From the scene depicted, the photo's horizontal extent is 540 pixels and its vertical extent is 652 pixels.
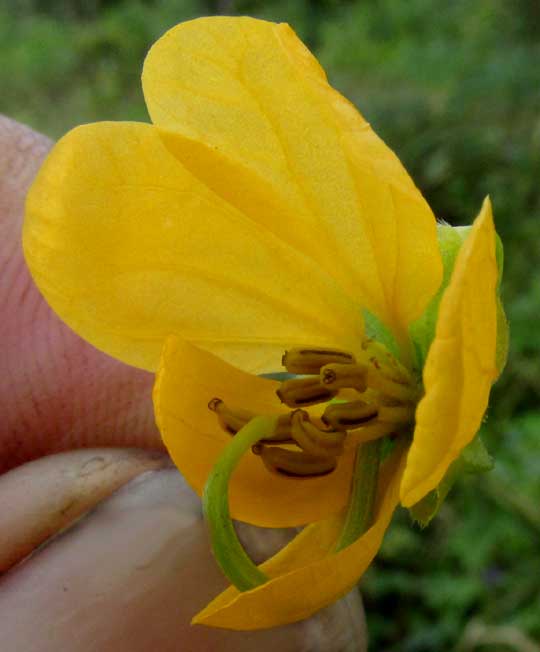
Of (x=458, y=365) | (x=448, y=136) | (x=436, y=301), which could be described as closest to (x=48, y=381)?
(x=436, y=301)

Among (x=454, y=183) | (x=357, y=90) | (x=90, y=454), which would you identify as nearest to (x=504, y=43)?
(x=357, y=90)

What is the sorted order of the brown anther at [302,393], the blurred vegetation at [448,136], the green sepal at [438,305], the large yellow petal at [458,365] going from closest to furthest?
the large yellow petal at [458,365], the green sepal at [438,305], the brown anther at [302,393], the blurred vegetation at [448,136]

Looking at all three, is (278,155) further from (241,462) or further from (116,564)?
(116,564)

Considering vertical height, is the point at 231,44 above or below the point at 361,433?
above

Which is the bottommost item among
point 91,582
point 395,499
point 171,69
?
point 91,582

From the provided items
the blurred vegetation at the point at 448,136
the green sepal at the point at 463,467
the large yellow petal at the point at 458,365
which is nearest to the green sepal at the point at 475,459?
the green sepal at the point at 463,467

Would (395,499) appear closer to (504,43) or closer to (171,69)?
(171,69)

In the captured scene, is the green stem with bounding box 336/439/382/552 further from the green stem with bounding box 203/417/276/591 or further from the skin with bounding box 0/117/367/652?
the skin with bounding box 0/117/367/652

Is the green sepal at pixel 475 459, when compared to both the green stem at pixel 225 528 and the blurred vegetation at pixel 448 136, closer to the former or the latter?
the green stem at pixel 225 528
